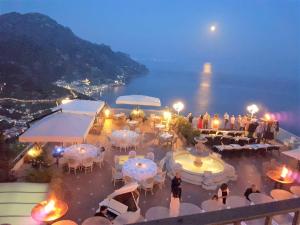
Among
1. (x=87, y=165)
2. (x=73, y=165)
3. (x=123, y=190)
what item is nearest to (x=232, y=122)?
(x=87, y=165)

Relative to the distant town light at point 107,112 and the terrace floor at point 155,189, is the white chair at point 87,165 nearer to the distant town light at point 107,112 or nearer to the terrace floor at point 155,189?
the terrace floor at point 155,189

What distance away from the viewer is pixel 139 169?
924 centimetres

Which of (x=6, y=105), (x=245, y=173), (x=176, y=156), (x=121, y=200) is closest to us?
(x=121, y=200)

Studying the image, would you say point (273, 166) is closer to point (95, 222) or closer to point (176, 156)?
point (176, 156)

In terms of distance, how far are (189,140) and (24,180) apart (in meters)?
8.12

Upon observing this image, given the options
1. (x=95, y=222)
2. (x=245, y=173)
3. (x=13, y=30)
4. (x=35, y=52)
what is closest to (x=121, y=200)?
(x=95, y=222)

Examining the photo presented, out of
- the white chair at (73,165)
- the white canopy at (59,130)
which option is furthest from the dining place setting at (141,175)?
the white canopy at (59,130)

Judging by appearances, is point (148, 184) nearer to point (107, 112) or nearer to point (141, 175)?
point (141, 175)

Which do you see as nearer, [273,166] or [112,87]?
→ [273,166]

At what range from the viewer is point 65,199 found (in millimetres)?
8078

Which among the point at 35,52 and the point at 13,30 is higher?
the point at 13,30

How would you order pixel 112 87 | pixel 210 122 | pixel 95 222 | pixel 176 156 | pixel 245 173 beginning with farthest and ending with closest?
1. pixel 112 87
2. pixel 210 122
3. pixel 176 156
4. pixel 245 173
5. pixel 95 222

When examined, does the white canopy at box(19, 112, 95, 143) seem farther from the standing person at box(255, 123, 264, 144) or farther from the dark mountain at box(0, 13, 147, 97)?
the dark mountain at box(0, 13, 147, 97)

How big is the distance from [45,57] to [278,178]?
92015 millimetres
